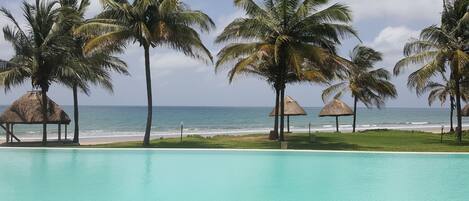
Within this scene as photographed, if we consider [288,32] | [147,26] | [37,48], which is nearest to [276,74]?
[288,32]

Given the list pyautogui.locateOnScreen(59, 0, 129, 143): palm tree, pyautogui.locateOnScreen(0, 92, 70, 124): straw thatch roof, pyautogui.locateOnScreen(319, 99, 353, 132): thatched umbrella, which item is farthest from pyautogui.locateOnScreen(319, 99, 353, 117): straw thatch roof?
pyautogui.locateOnScreen(0, 92, 70, 124): straw thatch roof

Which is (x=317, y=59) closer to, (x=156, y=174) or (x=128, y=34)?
(x=128, y=34)

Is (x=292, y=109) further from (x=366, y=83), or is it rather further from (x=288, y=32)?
(x=288, y=32)

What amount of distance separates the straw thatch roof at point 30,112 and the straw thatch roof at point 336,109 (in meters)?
16.2

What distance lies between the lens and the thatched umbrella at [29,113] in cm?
2114

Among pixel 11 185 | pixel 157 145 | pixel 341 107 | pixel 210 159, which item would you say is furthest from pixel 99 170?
pixel 341 107

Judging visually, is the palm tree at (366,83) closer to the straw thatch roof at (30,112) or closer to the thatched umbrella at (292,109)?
the thatched umbrella at (292,109)

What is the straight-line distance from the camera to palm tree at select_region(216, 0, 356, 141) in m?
18.0

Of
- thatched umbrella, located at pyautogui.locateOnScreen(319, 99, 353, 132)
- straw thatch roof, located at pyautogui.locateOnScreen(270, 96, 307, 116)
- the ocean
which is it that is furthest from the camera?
the ocean

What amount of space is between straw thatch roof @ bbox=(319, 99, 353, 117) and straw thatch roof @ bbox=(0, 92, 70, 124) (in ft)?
53.0

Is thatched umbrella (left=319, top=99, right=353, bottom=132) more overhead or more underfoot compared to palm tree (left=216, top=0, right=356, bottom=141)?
more underfoot

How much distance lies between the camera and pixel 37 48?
59.9 feet

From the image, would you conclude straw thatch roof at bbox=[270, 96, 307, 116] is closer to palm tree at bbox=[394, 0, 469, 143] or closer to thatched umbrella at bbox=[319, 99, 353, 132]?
thatched umbrella at bbox=[319, 99, 353, 132]

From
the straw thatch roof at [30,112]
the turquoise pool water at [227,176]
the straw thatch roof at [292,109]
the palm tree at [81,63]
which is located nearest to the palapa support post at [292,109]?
the straw thatch roof at [292,109]
